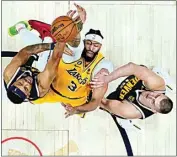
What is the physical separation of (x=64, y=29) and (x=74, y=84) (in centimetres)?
24

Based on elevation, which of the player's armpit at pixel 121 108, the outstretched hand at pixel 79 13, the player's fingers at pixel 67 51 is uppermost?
the outstretched hand at pixel 79 13

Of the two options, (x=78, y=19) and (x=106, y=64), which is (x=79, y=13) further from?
(x=106, y=64)

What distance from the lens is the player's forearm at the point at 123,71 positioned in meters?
2.08

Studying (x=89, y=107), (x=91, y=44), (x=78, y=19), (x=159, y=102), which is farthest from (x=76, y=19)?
(x=159, y=102)

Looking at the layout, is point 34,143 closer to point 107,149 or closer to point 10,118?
point 10,118

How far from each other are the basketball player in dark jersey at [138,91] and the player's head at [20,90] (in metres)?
0.27

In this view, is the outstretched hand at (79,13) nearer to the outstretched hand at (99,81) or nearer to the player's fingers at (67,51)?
the player's fingers at (67,51)

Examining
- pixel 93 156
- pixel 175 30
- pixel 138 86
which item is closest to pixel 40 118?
pixel 93 156

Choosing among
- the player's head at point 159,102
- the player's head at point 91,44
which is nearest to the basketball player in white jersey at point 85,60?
the player's head at point 91,44

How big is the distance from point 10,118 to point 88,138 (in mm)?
346

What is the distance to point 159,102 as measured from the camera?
2.09m

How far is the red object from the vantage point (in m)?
2.08

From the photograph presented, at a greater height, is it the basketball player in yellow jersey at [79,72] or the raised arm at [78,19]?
the raised arm at [78,19]

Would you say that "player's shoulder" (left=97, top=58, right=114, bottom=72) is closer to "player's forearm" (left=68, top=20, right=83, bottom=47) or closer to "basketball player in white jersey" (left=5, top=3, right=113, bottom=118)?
"basketball player in white jersey" (left=5, top=3, right=113, bottom=118)
